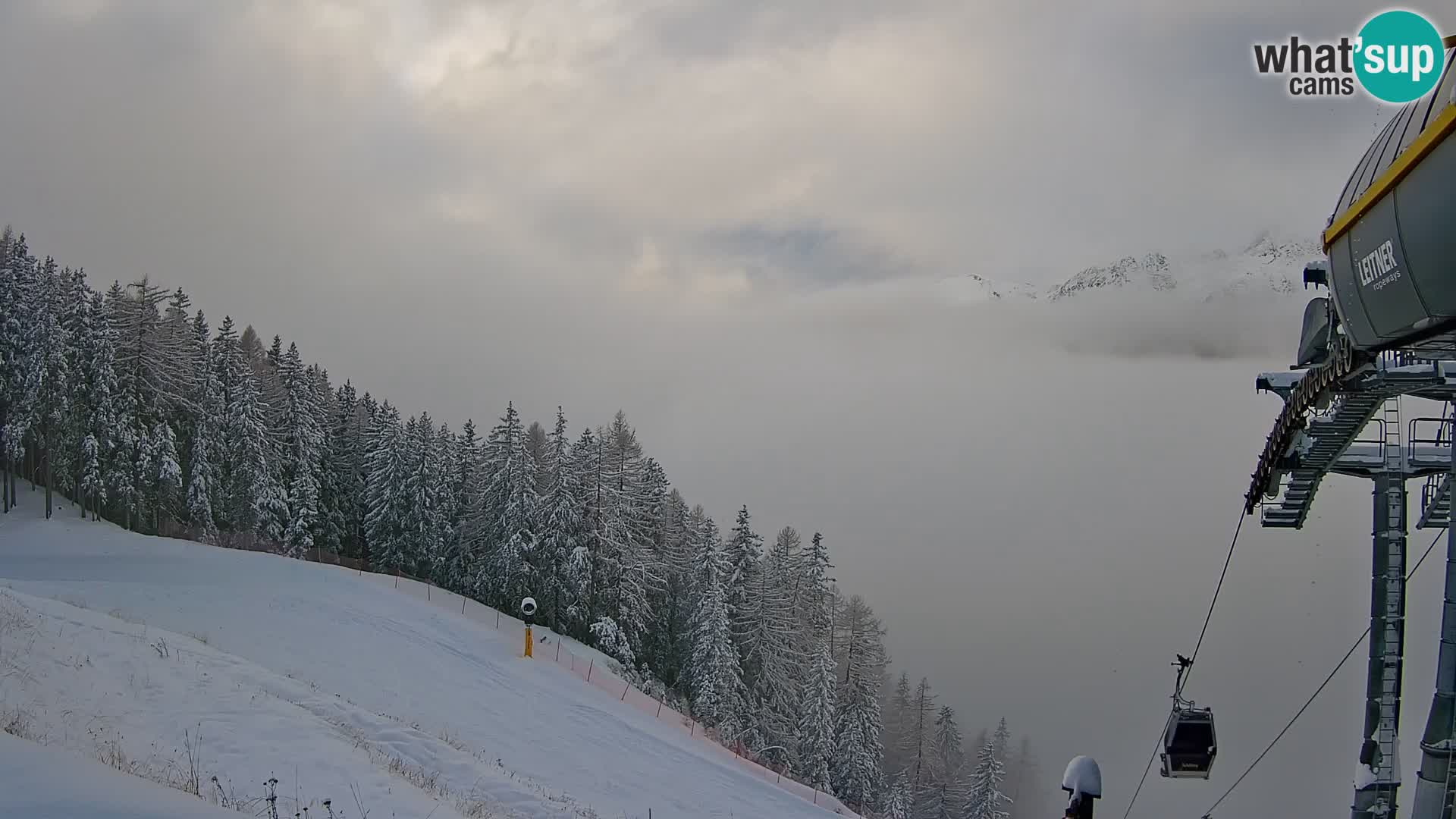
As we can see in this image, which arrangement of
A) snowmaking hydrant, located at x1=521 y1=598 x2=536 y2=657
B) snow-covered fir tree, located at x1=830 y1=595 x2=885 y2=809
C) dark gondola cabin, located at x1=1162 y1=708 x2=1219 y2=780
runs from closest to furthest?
1. dark gondola cabin, located at x1=1162 y1=708 x2=1219 y2=780
2. snowmaking hydrant, located at x1=521 y1=598 x2=536 y2=657
3. snow-covered fir tree, located at x1=830 y1=595 x2=885 y2=809

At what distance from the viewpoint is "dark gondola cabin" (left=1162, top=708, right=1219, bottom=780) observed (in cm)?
1273

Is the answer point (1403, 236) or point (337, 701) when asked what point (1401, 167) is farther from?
point (337, 701)

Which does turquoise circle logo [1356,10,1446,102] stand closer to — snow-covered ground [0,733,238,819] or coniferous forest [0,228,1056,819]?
snow-covered ground [0,733,238,819]

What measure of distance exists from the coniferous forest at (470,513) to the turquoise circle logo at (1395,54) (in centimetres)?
3553

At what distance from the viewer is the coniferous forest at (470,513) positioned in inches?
1747

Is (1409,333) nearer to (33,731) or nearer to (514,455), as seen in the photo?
(33,731)

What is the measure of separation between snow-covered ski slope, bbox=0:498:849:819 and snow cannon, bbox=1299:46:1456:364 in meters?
10.5

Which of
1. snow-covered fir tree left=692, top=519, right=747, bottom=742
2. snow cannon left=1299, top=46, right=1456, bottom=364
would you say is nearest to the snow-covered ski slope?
snow-covered fir tree left=692, top=519, right=747, bottom=742

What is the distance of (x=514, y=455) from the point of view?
4862 centimetres

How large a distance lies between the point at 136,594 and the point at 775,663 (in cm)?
3102

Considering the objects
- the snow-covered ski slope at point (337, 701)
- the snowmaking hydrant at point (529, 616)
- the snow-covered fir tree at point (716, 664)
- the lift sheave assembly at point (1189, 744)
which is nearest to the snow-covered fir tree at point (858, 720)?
the snow-covered fir tree at point (716, 664)

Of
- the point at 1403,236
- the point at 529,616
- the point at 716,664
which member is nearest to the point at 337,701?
the point at 529,616

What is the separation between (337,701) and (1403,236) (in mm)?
16301

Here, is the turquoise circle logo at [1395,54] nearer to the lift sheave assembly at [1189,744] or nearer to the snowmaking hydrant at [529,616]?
the lift sheave assembly at [1189,744]
